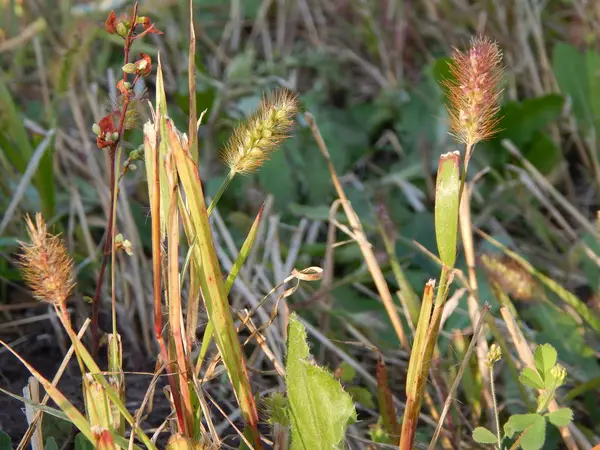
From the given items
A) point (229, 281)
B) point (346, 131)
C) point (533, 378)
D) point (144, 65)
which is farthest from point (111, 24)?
point (346, 131)

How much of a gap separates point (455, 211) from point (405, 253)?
0.83 metres

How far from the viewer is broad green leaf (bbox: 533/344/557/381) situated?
0.97m

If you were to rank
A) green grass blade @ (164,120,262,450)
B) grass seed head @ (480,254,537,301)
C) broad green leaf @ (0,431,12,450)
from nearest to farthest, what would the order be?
green grass blade @ (164,120,262,450) → broad green leaf @ (0,431,12,450) → grass seed head @ (480,254,537,301)

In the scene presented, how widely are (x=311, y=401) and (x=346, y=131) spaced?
1.19 meters

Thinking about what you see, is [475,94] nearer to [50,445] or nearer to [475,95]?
[475,95]

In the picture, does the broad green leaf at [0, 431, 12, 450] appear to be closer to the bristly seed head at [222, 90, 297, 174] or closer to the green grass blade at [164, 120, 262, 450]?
the green grass blade at [164, 120, 262, 450]

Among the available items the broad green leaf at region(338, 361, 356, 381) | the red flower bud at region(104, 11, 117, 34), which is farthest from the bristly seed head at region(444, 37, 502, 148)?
the broad green leaf at region(338, 361, 356, 381)

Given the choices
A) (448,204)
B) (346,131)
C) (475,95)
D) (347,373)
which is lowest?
(347,373)

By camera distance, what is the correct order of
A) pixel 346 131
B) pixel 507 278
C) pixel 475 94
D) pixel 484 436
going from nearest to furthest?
1. pixel 475 94
2. pixel 484 436
3. pixel 507 278
4. pixel 346 131

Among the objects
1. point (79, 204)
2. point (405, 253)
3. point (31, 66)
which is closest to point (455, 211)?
point (405, 253)

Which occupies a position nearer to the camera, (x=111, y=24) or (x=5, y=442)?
(x=111, y=24)

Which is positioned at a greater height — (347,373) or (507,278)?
(507,278)

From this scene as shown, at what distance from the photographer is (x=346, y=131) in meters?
2.06

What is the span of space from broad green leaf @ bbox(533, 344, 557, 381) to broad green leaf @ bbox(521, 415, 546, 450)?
61 mm
